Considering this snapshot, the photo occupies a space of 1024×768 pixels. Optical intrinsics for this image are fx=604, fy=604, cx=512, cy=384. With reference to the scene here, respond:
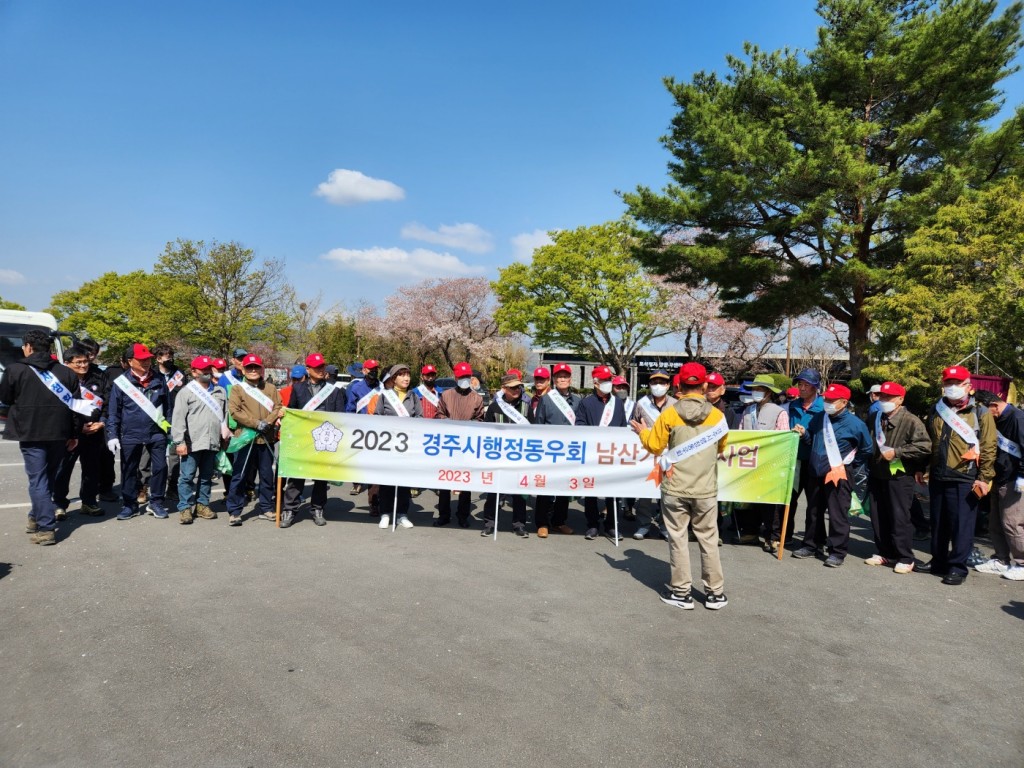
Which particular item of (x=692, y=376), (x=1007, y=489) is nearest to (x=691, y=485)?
(x=692, y=376)

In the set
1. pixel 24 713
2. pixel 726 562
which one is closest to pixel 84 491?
pixel 24 713

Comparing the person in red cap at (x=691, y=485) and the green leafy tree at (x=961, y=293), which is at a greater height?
the green leafy tree at (x=961, y=293)

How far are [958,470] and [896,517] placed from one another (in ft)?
2.61

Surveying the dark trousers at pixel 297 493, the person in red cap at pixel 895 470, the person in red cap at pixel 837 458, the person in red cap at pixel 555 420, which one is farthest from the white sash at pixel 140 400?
the person in red cap at pixel 895 470

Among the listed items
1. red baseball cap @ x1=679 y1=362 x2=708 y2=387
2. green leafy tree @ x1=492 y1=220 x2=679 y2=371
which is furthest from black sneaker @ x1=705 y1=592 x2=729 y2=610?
green leafy tree @ x1=492 y1=220 x2=679 y2=371

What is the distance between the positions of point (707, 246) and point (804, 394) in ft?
39.3

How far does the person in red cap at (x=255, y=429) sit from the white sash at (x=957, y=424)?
719 centimetres

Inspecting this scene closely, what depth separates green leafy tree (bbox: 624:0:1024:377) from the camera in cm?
1493

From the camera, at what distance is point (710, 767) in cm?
284

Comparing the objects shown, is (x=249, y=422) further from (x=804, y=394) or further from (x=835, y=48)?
(x=835, y=48)

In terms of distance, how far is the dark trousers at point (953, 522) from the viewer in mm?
5816

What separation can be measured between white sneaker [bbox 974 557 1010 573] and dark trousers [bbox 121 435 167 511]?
909 cm

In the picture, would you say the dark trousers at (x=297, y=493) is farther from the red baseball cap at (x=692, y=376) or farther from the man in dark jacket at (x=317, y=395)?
the red baseball cap at (x=692, y=376)

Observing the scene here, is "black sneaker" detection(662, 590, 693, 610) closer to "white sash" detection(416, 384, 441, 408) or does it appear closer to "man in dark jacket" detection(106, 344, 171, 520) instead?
"white sash" detection(416, 384, 441, 408)
